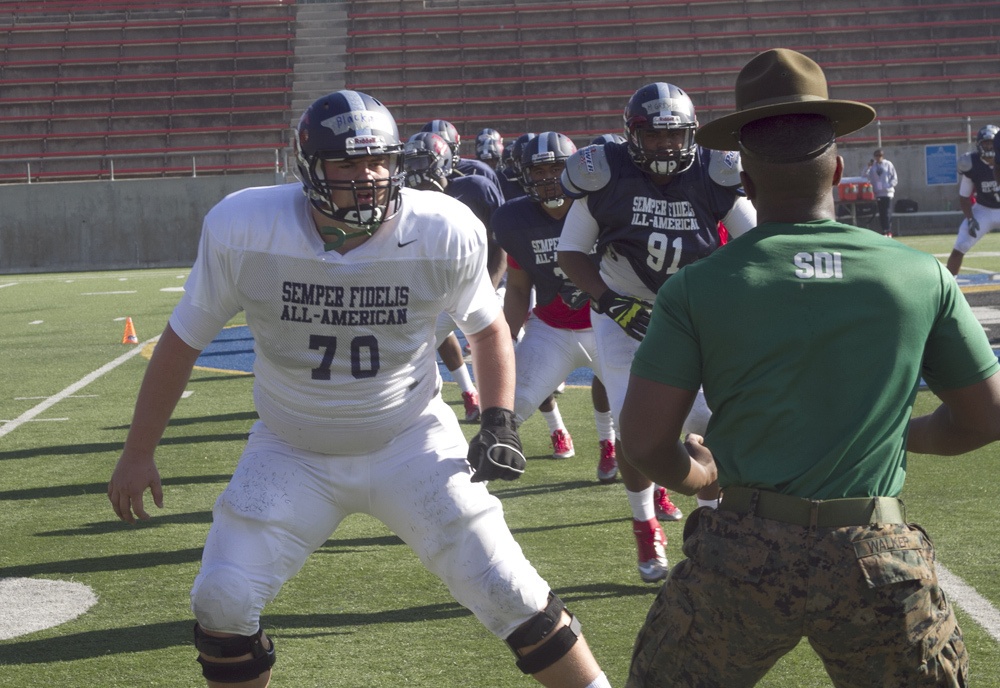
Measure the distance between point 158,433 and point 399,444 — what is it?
0.66 m

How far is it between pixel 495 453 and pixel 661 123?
2155 millimetres

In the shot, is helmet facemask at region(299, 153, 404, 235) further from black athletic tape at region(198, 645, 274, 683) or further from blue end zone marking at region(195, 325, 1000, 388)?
blue end zone marking at region(195, 325, 1000, 388)

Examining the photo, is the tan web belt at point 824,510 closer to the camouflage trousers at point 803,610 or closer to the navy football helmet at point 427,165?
the camouflage trousers at point 803,610

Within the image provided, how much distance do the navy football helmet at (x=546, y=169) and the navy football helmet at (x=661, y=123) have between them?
1.41 meters

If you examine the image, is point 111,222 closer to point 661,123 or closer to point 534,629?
point 661,123

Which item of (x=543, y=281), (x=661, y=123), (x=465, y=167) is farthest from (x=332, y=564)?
(x=465, y=167)

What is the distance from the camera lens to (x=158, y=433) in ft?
11.5

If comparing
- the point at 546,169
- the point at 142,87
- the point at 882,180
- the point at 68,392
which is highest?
the point at 546,169

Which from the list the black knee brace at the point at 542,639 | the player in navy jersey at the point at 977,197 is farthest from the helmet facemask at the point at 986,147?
the black knee brace at the point at 542,639

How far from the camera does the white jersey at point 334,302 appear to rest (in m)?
3.48

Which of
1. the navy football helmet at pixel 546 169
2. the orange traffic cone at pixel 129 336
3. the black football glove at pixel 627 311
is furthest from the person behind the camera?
the orange traffic cone at pixel 129 336

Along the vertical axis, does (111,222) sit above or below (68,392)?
below

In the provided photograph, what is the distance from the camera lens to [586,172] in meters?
5.34

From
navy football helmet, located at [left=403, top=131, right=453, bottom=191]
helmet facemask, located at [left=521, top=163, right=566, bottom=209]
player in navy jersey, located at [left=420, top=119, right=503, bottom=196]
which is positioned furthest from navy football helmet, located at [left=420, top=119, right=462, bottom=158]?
helmet facemask, located at [left=521, top=163, right=566, bottom=209]
